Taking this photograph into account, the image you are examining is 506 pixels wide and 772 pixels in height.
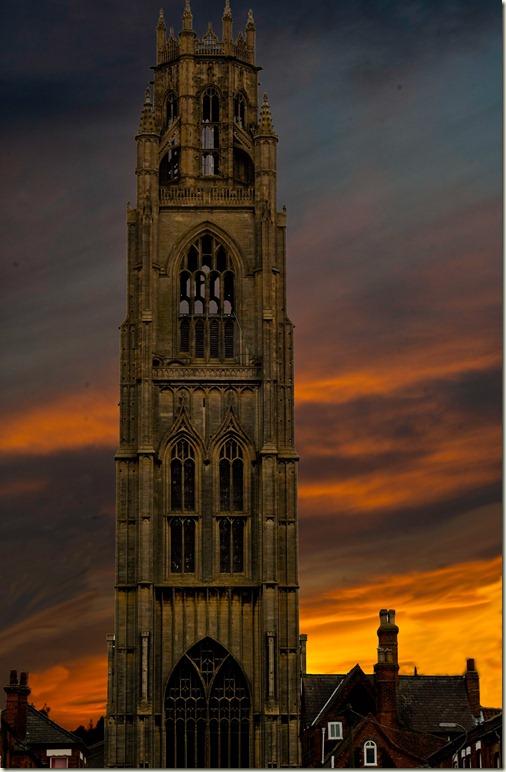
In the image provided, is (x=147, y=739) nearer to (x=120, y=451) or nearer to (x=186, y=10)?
(x=120, y=451)

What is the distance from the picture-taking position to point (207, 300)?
360 feet

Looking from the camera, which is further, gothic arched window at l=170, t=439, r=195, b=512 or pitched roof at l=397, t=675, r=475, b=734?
gothic arched window at l=170, t=439, r=195, b=512

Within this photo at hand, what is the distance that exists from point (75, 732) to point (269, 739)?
10.7 m

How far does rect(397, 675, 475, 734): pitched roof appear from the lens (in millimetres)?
98125

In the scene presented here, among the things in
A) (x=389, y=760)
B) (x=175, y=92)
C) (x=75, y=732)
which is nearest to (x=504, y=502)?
(x=389, y=760)

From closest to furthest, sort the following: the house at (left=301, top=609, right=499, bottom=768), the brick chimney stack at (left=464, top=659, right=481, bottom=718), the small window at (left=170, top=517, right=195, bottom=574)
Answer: the house at (left=301, top=609, right=499, bottom=768), the brick chimney stack at (left=464, top=659, right=481, bottom=718), the small window at (left=170, top=517, right=195, bottom=574)

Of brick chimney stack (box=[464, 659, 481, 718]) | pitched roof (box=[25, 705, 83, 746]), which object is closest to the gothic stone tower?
pitched roof (box=[25, 705, 83, 746])

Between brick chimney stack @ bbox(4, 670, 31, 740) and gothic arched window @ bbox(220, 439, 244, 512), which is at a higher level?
gothic arched window @ bbox(220, 439, 244, 512)

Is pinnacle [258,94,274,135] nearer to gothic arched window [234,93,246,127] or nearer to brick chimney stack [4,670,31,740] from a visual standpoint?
Result: gothic arched window [234,93,246,127]

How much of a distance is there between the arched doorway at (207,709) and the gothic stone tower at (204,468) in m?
0.08

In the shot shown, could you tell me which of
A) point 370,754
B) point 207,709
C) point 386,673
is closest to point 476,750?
point 370,754

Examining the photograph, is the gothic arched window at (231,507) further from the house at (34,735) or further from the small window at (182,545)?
the house at (34,735)

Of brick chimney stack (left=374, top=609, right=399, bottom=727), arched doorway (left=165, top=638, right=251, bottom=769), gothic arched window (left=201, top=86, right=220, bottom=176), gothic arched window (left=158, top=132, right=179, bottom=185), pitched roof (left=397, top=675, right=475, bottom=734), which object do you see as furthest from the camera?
gothic arched window (left=201, top=86, right=220, bottom=176)

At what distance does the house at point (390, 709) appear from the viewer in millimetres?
92688
